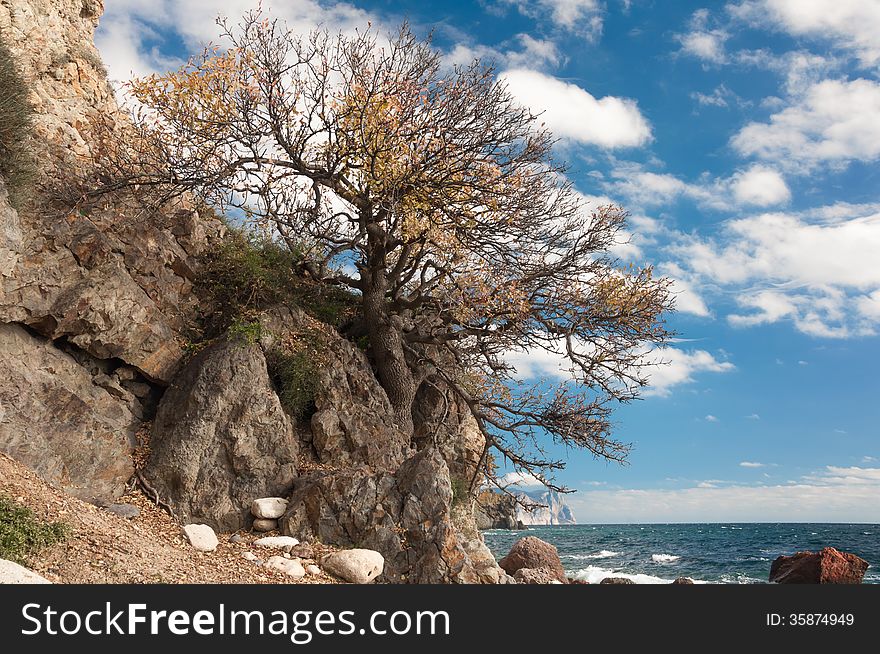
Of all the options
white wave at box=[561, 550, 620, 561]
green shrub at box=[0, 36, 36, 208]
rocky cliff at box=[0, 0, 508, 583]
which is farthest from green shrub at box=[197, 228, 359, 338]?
white wave at box=[561, 550, 620, 561]

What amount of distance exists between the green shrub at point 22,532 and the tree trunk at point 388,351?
8138 millimetres

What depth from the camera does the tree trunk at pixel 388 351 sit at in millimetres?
15727

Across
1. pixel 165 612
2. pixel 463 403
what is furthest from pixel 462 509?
pixel 165 612

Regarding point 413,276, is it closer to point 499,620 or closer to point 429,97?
point 429,97

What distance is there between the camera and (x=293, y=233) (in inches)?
606

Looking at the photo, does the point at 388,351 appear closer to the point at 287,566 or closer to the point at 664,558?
the point at 287,566

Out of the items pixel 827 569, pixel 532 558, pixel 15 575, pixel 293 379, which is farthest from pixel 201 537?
pixel 827 569

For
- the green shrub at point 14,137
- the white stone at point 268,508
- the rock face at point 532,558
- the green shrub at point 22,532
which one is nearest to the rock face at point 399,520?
the white stone at point 268,508

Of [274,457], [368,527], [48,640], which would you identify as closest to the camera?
[48,640]

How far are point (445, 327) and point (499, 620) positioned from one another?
10.4m

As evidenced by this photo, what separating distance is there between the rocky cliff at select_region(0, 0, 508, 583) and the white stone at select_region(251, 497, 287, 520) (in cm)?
24

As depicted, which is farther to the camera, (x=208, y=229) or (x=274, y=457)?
(x=208, y=229)

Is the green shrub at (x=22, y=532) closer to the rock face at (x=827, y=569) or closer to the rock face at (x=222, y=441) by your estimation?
the rock face at (x=222, y=441)

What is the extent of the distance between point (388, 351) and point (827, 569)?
16.8m
